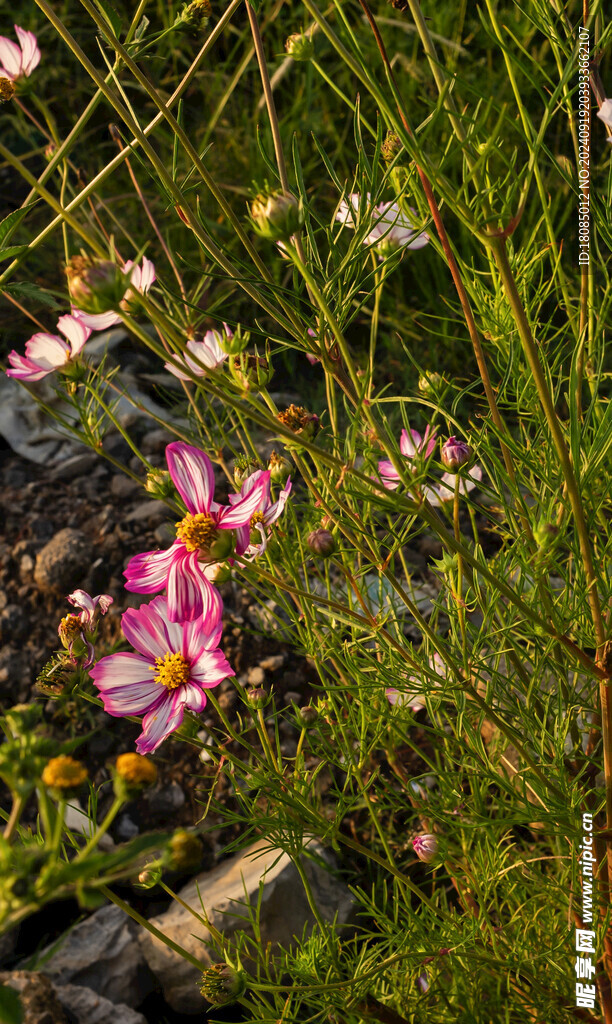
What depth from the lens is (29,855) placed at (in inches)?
12.3

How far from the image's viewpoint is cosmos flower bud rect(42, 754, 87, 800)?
0.35 meters

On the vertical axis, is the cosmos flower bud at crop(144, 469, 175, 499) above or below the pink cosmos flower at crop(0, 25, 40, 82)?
below

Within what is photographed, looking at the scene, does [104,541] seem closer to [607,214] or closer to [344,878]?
[344,878]

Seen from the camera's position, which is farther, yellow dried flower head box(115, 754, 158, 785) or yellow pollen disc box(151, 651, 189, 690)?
yellow pollen disc box(151, 651, 189, 690)

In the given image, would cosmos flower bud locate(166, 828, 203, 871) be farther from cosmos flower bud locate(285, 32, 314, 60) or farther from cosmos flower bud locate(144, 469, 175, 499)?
cosmos flower bud locate(285, 32, 314, 60)

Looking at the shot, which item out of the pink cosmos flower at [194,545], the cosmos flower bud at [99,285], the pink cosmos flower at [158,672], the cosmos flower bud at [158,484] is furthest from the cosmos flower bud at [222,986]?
the cosmos flower bud at [99,285]

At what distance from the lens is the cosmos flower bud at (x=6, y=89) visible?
73cm

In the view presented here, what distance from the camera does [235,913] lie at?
999 millimetres

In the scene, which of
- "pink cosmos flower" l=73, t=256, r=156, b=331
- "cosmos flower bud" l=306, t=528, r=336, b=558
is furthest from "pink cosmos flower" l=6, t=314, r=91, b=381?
"cosmos flower bud" l=306, t=528, r=336, b=558

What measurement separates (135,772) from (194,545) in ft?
0.66

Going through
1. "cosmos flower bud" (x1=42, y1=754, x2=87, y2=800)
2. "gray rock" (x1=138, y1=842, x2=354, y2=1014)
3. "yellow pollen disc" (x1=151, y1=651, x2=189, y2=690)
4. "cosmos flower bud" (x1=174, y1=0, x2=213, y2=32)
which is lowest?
"gray rock" (x1=138, y1=842, x2=354, y2=1014)

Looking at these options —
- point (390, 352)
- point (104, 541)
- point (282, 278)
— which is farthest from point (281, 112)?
A: point (104, 541)

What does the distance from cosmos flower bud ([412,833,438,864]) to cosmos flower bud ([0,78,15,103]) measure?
2.67ft

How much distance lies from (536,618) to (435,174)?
0.28 metres
